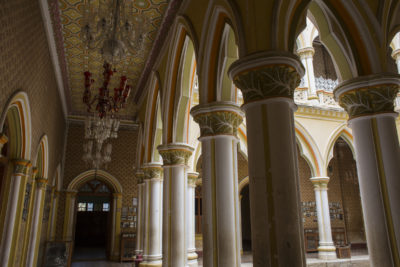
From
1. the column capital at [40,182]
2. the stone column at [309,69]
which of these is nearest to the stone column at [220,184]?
the column capital at [40,182]

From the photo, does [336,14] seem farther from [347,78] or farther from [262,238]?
[262,238]

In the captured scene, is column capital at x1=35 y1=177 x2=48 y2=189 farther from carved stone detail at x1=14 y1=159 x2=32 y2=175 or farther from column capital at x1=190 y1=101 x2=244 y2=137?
column capital at x1=190 y1=101 x2=244 y2=137

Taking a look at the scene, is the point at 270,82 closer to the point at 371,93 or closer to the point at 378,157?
the point at 371,93

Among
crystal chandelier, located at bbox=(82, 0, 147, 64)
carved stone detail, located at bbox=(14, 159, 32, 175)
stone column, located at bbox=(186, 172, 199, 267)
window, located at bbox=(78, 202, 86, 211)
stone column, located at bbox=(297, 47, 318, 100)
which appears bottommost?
stone column, located at bbox=(186, 172, 199, 267)

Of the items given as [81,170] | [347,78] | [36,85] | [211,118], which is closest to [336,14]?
[347,78]

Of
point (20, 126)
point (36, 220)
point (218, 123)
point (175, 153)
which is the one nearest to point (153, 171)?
point (175, 153)

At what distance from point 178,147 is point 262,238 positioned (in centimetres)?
384

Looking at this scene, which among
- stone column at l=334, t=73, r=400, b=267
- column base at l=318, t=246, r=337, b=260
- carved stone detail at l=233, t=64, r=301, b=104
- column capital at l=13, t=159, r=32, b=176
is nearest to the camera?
carved stone detail at l=233, t=64, r=301, b=104

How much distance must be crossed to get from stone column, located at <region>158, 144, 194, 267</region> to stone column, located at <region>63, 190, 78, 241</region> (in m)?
7.25

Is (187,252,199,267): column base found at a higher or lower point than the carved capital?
lower

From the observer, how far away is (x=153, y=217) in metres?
8.37

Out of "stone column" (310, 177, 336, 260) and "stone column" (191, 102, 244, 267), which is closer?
"stone column" (191, 102, 244, 267)

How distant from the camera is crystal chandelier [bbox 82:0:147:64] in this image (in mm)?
4434

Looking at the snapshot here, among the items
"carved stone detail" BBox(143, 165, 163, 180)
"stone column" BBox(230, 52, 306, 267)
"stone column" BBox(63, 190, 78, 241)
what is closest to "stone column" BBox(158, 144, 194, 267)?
"carved stone detail" BBox(143, 165, 163, 180)
